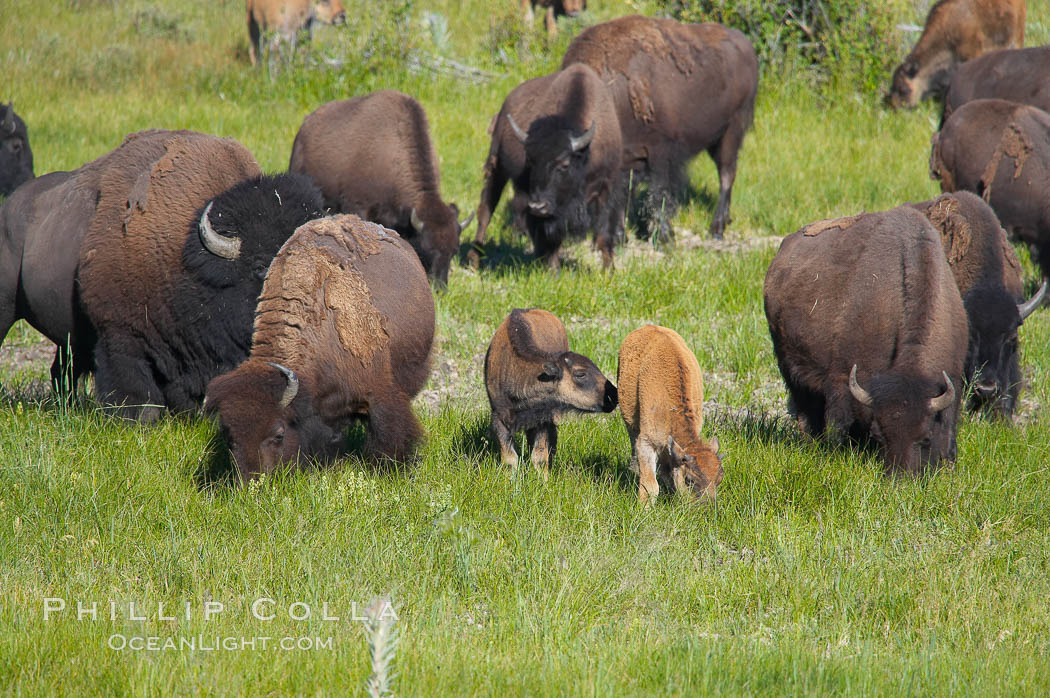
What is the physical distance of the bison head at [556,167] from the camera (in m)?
10.1

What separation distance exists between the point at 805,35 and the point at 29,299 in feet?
43.0

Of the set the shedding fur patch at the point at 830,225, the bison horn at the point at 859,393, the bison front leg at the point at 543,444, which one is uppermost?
the shedding fur patch at the point at 830,225

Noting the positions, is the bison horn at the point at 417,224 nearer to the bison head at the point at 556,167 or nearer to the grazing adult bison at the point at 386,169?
the grazing adult bison at the point at 386,169

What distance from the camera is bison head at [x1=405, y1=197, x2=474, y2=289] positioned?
10125mm

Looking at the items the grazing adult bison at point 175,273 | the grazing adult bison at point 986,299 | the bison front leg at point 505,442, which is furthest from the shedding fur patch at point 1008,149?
the grazing adult bison at point 175,273

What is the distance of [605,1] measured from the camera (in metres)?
24.4

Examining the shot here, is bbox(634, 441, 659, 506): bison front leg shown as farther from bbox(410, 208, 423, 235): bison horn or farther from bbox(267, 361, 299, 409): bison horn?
bbox(410, 208, 423, 235): bison horn

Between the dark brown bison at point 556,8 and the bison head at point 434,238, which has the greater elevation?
the dark brown bison at point 556,8

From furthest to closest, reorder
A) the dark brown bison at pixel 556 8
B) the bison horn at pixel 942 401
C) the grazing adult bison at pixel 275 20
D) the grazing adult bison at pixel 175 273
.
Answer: the dark brown bison at pixel 556 8
the grazing adult bison at pixel 275 20
the grazing adult bison at pixel 175 273
the bison horn at pixel 942 401

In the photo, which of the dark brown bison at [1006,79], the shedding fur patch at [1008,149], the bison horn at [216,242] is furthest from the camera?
the dark brown bison at [1006,79]

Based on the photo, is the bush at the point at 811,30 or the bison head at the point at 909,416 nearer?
the bison head at the point at 909,416

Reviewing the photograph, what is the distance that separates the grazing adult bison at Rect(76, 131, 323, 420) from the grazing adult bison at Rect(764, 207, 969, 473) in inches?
118

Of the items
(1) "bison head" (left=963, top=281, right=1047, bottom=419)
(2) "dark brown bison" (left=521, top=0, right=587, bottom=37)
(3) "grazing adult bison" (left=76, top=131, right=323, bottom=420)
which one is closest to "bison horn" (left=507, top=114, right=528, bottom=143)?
(3) "grazing adult bison" (left=76, top=131, right=323, bottom=420)

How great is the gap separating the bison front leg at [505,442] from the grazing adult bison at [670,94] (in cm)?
624
